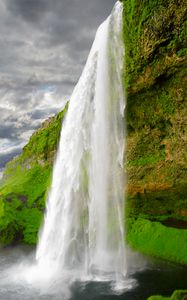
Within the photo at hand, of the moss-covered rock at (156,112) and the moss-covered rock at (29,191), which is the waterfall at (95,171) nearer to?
the moss-covered rock at (156,112)

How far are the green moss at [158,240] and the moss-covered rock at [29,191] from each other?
9709mm

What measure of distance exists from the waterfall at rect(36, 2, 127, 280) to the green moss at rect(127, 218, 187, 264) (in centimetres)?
105

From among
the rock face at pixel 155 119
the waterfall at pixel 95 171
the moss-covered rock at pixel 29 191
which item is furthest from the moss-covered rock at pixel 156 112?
the moss-covered rock at pixel 29 191

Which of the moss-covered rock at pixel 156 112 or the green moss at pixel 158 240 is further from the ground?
the moss-covered rock at pixel 156 112

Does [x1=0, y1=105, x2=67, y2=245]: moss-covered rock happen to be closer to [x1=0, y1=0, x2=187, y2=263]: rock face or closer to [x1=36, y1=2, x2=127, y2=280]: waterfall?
[x1=36, y1=2, x2=127, y2=280]: waterfall

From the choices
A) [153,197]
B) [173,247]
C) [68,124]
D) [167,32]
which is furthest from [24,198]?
[167,32]

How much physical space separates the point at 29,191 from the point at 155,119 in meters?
18.1

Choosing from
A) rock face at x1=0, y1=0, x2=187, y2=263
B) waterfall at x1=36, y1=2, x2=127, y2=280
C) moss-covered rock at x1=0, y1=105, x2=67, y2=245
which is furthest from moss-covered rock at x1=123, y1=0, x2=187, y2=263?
moss-covered rock at x1=0, y1=105, x2=67, y2=245

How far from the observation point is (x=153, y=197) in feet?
88.1

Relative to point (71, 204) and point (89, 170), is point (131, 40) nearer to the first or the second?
point (89, 170)

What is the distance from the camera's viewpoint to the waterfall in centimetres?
2578

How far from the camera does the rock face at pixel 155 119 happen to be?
885 inches

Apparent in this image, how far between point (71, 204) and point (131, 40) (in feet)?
39.3

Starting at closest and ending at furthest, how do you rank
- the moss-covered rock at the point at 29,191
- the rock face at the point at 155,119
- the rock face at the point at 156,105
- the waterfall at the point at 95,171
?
the rock face at the point at 156,105, the rock face at the point at 155,119, the waterfall at the point at 95,171, the moss-covered rock at the point at 29,191
